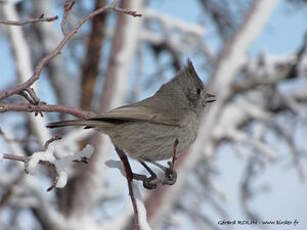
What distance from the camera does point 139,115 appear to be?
100 inches

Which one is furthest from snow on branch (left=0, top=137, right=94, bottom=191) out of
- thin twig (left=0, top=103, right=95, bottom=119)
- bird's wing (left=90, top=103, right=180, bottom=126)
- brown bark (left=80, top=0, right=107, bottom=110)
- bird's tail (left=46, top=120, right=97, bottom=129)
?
brown bark (left=80, top=0, right=107, bottom=110)

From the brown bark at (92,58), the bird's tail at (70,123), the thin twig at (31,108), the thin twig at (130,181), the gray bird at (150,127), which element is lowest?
the brown bark at (92,58)

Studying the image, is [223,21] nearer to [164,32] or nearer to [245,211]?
[164,32]

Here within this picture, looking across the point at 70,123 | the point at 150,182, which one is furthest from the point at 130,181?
the point at 70,123

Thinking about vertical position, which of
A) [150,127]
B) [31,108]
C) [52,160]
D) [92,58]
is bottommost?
[92,58]

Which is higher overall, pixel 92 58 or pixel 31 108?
pixel 31 108

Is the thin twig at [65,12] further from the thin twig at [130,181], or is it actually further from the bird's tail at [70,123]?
the thin twig at [130,181]

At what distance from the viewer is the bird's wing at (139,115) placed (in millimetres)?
2436

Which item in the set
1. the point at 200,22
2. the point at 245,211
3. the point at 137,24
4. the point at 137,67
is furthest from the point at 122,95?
the point at 245,211

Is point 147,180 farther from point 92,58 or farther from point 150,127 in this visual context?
point 92,58

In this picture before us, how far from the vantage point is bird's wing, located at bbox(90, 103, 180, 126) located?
244 cm

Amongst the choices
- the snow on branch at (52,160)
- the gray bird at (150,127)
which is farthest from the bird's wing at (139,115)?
the snow on branch at (52,160)

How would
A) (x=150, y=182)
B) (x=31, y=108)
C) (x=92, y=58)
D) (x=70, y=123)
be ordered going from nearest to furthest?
1. (x=31, y=108)
2. (x=150, y=182)
3. (x=70, y=123)
4. (x=92, y=58)

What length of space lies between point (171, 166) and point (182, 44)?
6.58 metres
